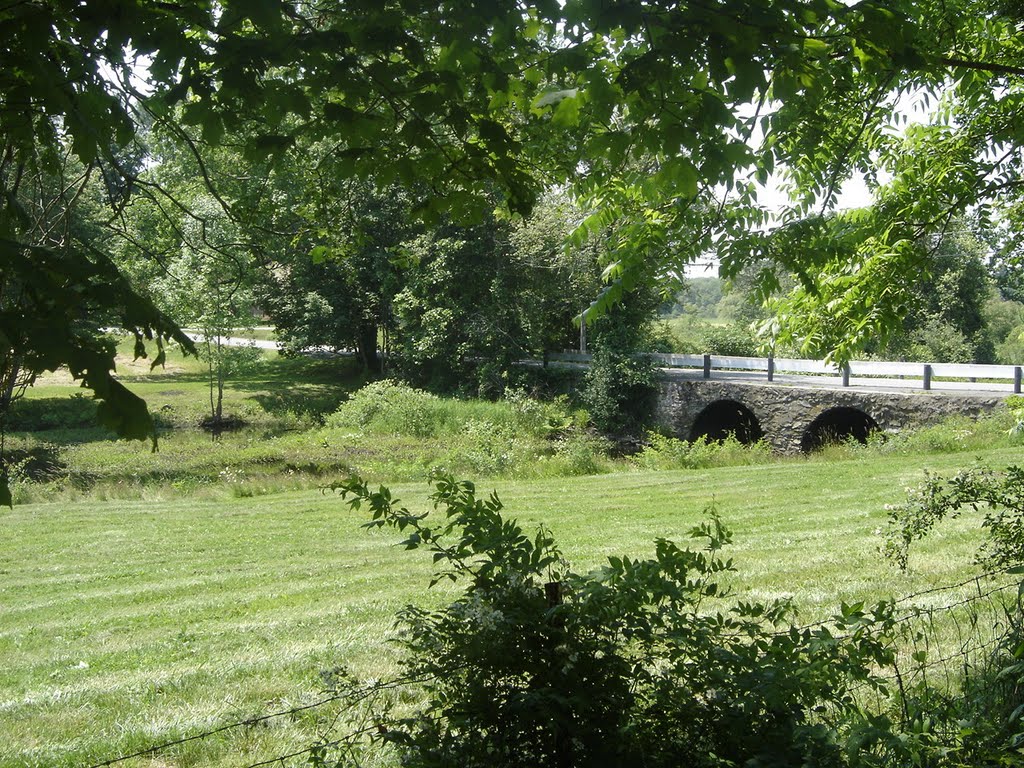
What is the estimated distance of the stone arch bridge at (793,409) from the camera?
75.5ft

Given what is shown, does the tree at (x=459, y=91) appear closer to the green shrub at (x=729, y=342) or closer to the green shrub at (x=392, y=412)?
the green shrub at (x=392, y=412)

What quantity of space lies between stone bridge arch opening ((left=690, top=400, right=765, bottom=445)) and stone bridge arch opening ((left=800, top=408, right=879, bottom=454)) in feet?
9.03

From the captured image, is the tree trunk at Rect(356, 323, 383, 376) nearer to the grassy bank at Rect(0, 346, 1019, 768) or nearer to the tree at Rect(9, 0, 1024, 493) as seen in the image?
the grassy bank at Rect(0, 346, 1019, 768)

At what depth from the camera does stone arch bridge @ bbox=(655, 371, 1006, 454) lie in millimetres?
23000

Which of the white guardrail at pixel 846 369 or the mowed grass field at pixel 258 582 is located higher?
the white guardrail at pixel 846 369

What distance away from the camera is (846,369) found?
23.2 metres

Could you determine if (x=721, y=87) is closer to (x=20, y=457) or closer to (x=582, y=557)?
(x=582, y=557)

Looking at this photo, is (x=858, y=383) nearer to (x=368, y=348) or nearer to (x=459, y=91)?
(x=368, y=348)

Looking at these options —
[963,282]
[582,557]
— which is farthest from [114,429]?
[963,282]

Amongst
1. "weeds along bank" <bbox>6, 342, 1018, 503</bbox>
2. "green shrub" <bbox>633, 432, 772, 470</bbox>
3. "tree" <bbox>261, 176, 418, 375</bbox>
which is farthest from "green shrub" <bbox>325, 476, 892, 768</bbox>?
"tree" <bbox>261, 176, 418, 375</bbox>

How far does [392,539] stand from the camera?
11797 mm

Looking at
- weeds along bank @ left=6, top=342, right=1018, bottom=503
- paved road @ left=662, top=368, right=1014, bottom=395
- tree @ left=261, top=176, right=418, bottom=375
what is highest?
tree @ left=261, top=176, right=418, bottom=375

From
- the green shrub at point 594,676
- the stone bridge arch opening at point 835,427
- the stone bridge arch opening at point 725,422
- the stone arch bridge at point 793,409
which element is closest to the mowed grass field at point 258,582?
the green shrub at point 594,676

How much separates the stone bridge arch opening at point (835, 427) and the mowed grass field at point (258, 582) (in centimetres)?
973
